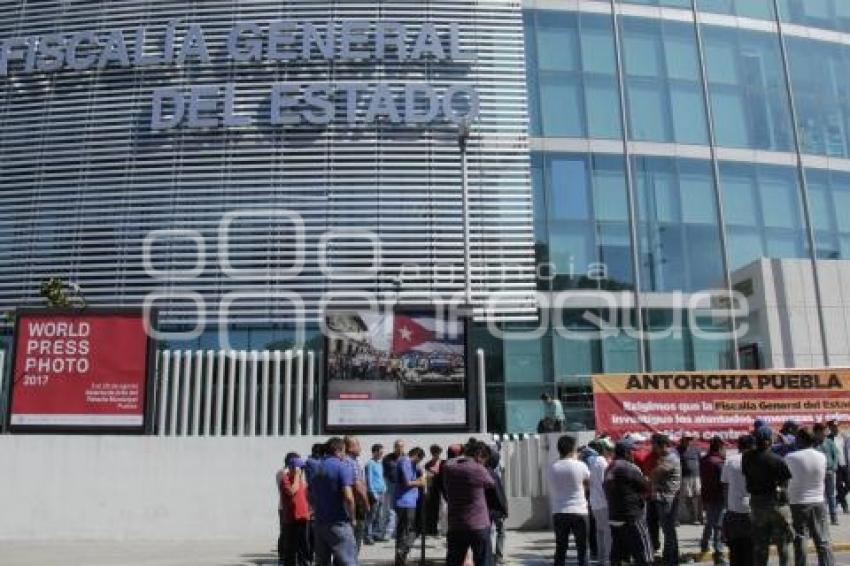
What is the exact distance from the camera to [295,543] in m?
9.92

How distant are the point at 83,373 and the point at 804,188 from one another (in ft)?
78.9

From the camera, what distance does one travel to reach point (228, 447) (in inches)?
552

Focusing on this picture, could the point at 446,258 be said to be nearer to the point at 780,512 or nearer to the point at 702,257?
the point at 702,257

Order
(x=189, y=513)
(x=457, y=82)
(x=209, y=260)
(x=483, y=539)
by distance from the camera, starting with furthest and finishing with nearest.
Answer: (x=457, y=82), (x=209, y=260), (x=189, y=513), (x=483, y=539)

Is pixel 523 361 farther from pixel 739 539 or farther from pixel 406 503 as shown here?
pixel 739 539

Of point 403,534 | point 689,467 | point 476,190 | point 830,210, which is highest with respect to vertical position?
point 476,190

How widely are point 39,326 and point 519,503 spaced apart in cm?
935

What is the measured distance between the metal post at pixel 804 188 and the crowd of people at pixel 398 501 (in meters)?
16.6

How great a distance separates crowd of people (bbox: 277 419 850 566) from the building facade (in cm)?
1404

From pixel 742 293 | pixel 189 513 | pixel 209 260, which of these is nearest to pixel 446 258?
→ pixel 209 260

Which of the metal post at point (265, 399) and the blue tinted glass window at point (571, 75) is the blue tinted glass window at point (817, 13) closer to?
the blue tinted glass window at point (571, 75)

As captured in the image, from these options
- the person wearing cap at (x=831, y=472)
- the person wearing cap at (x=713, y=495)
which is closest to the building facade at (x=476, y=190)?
the person wearing cap at (x=831, y=472)

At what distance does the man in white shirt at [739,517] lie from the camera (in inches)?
325

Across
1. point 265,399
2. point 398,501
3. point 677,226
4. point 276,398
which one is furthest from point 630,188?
point 398,501
